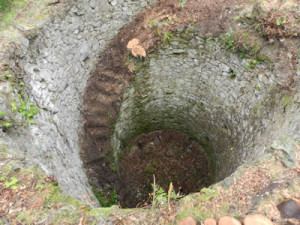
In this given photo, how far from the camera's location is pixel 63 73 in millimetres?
4637

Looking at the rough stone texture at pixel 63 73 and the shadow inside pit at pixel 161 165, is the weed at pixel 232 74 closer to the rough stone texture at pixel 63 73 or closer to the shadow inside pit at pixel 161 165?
the rough stone texture at pixel 63 73

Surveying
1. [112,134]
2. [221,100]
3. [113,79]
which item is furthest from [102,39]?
[221,100]

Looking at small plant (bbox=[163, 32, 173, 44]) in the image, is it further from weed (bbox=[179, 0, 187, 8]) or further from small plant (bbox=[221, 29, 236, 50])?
small plant (bbox=[221, 29, 236, 50])

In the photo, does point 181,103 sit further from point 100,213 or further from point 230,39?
point 100,213

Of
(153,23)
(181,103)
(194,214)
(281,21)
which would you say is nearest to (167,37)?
(153,23)

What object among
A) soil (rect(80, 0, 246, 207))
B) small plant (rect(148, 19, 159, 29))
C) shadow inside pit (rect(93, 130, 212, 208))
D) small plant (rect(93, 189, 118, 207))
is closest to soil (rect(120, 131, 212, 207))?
shadow inside pit (rect(93, 130, 212, 208))

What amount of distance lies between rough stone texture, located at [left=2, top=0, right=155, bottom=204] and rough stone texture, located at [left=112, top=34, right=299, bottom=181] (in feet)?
4.29

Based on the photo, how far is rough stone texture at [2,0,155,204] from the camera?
353 centimetres

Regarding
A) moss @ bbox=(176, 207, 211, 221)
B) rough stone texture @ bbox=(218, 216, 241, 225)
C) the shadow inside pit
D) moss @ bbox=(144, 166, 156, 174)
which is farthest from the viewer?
moss @ bbox=(144, 166, 156, 174)

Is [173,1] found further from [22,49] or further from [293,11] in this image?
[22,49]

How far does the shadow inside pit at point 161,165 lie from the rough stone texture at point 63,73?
7.48ft

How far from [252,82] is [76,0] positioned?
4.15 meters

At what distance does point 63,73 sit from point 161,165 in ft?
14.6

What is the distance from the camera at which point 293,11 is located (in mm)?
3996
